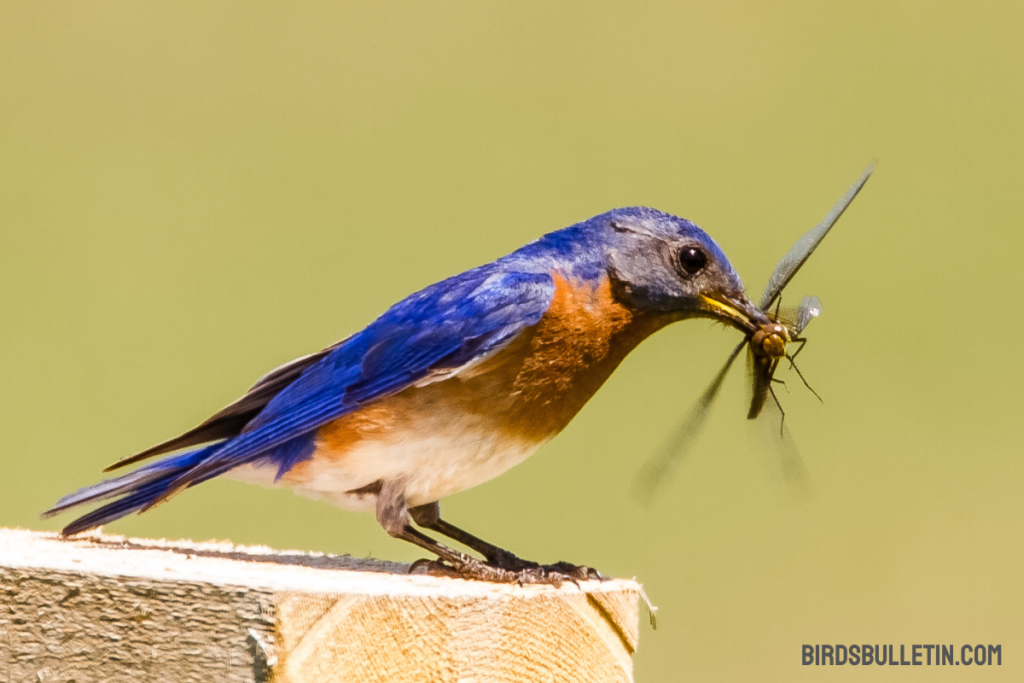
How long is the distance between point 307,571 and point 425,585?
32 centimetres

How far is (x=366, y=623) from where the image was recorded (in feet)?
9.34

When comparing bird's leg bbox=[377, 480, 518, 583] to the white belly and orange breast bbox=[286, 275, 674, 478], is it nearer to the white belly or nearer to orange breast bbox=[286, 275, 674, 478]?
the white belly

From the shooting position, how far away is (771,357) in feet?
13.7

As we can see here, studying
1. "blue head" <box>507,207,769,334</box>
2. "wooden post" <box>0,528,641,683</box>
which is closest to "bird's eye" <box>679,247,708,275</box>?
"blue head" <box>507,207,769,334</box>

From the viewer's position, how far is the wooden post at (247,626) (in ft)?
8.96

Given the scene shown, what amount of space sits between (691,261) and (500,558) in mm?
1062

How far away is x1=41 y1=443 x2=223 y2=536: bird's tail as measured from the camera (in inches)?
159

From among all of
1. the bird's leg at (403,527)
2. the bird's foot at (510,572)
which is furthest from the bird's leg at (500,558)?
the bird's leg at (403,527)

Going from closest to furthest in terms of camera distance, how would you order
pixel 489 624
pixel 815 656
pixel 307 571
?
pixel 489 624 → pixel 307 571 → pixel 815 656

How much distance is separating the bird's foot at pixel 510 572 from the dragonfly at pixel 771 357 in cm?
40

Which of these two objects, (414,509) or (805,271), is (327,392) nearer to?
(414,509)

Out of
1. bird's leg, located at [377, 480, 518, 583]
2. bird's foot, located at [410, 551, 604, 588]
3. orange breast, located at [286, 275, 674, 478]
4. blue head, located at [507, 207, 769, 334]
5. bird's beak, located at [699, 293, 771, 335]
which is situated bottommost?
bird's foot, located at [410, 551, 604, 588]

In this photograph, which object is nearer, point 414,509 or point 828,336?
point 414,509

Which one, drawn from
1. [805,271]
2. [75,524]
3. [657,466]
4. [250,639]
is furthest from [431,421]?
[805,271]
